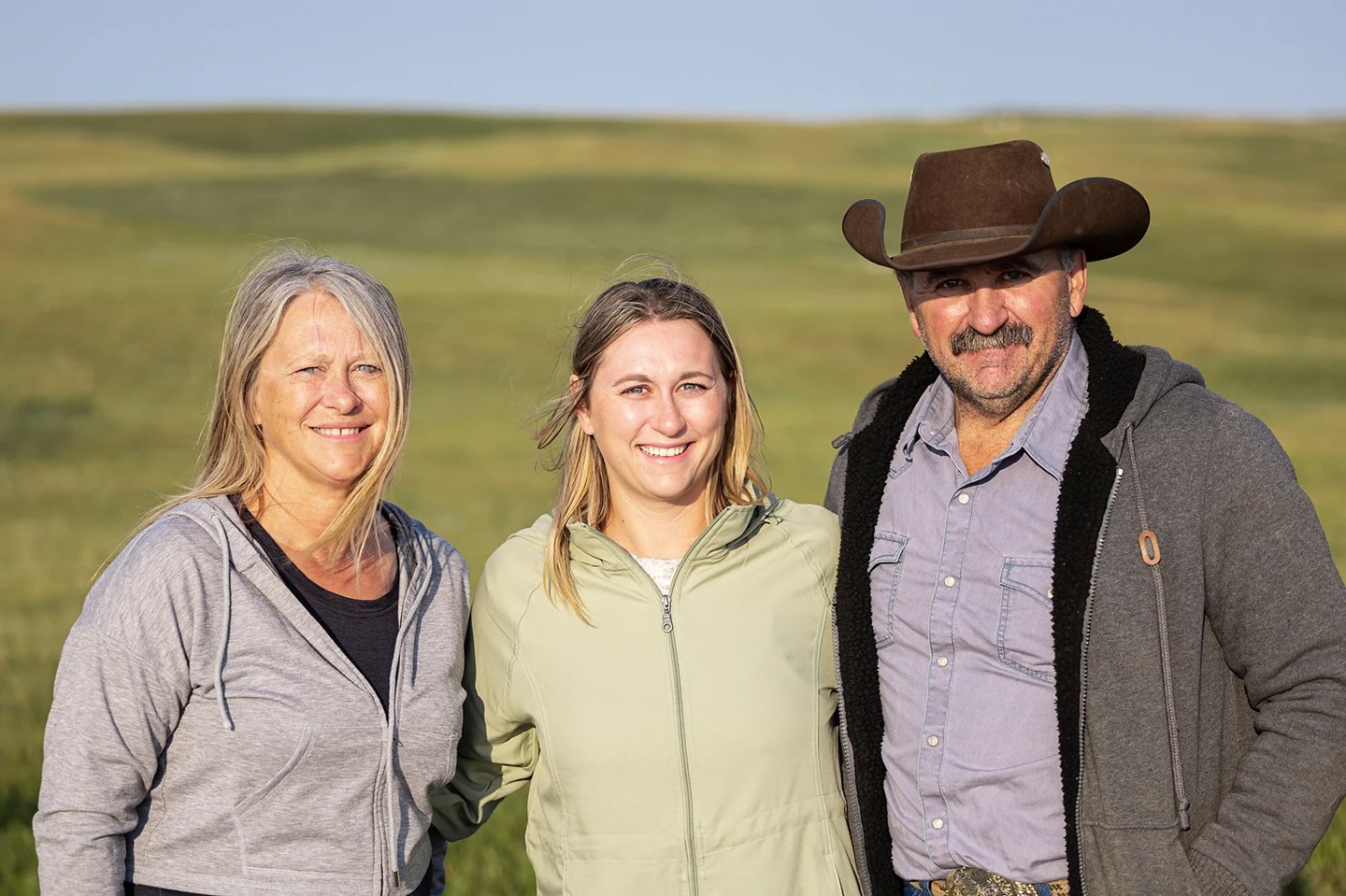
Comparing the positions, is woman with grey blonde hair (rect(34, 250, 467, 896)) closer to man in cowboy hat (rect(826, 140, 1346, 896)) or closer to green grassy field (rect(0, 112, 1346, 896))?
green grassy field (rect(0, 112, 1346, 896))

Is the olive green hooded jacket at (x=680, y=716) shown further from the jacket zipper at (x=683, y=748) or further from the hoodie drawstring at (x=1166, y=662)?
the hoodie drawstring at (x=1166, y=662)

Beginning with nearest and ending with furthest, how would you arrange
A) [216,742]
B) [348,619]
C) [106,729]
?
[106,729] → [216,742] → [348,619]

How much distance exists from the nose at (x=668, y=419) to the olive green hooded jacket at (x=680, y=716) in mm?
272

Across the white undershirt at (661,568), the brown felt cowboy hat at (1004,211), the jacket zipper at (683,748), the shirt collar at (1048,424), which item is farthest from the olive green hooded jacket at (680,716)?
the brown felt cowboy hat at (1004,211)

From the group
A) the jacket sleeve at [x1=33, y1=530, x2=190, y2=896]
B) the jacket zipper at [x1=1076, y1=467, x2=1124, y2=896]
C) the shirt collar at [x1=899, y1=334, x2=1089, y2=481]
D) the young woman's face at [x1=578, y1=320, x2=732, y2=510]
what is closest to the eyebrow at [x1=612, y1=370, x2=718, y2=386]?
the young woman's face at [x1=578, y1=320, x2=732, y2=510]

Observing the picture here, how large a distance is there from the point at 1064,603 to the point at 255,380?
204 cm

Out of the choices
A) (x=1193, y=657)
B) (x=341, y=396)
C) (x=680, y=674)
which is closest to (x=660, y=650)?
(x=680, y=674)

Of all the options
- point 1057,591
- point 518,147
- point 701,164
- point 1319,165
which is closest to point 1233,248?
point 1319,165

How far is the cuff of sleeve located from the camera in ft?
10.5

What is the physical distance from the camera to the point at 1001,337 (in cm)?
356

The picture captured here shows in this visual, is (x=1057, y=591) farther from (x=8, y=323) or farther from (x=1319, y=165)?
(x=1319, y=165)

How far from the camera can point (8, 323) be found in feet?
80.4

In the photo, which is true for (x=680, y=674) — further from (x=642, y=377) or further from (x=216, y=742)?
(x=216, y=742)

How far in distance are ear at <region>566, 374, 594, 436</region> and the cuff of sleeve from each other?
1.86m
